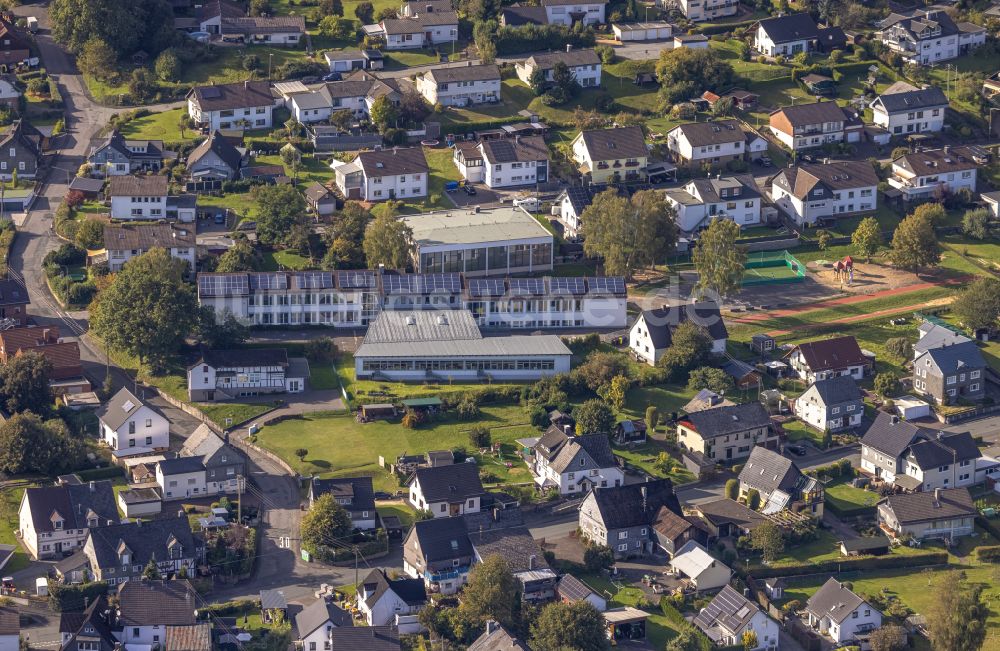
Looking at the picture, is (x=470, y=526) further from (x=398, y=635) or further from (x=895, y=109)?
(x=895, y=109)

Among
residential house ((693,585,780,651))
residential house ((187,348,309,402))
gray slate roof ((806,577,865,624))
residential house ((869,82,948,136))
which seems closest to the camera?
residential house ((693,585,780,651))

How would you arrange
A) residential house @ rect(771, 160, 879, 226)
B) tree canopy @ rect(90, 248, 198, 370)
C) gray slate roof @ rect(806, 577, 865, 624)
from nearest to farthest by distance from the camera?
1. gray slate roof @ rect(806, 577, 865, 624)
2. tree canopy @ rect(90, 248, 198, 370)
3. residential house @ rect(771, 160, 879, 226)

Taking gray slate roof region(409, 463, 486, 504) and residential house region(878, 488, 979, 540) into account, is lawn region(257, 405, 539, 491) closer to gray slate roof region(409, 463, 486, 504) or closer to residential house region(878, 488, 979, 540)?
gray slate roof region(409, 463, 486, 504)

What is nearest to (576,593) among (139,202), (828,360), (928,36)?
(828,360)

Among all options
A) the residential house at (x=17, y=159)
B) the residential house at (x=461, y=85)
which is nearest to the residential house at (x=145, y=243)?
the residential house at (x=17, y=159)

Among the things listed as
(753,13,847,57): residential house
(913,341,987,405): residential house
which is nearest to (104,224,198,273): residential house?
(913,341,987,405): residential house

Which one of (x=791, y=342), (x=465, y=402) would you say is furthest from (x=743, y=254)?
(x=465, y=402)

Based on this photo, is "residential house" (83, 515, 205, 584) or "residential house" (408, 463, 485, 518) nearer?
"residential house" (83, 515, 205, 584)
